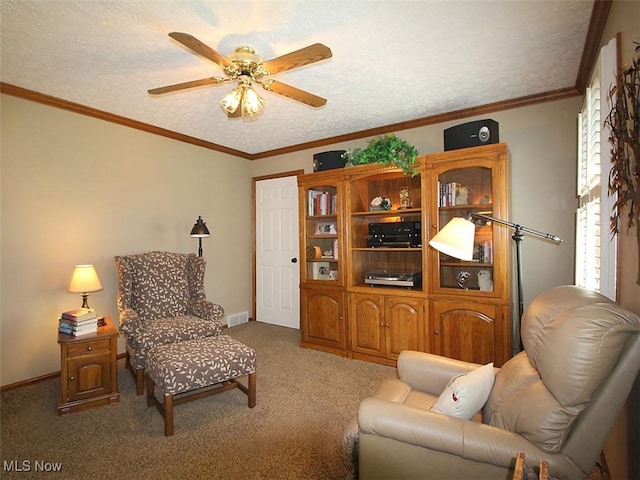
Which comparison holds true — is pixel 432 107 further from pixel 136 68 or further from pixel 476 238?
pixel 136 68

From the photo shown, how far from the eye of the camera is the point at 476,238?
3090mm

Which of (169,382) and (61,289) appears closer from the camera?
(169,382)

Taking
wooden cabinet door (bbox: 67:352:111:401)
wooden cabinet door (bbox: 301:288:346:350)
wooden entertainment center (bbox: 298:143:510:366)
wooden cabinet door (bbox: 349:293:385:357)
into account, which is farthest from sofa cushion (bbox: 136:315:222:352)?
wooden cabinet door (bbox: 349:293:385:357)

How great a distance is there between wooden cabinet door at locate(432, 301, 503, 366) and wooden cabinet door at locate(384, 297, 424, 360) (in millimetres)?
140

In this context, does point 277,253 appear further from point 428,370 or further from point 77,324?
point 428,370

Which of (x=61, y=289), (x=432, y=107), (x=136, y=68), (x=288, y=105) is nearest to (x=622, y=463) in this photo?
(x=432, y=107)

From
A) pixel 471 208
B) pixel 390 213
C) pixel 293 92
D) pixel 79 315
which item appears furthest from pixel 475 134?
pixel 79 315

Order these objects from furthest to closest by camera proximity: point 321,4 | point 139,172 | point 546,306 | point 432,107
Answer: point 139,172 → point 432,107 → point 321,4 → point 546,306

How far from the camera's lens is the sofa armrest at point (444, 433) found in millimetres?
1177

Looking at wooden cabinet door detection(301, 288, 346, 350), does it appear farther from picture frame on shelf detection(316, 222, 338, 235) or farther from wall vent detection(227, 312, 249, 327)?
wall vent detection(227, 312, 249, 327)

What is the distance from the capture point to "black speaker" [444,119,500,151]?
2.93 m

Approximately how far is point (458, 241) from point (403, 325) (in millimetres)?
1583

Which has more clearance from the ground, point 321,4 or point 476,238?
point 321,4

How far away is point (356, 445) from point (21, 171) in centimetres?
347
